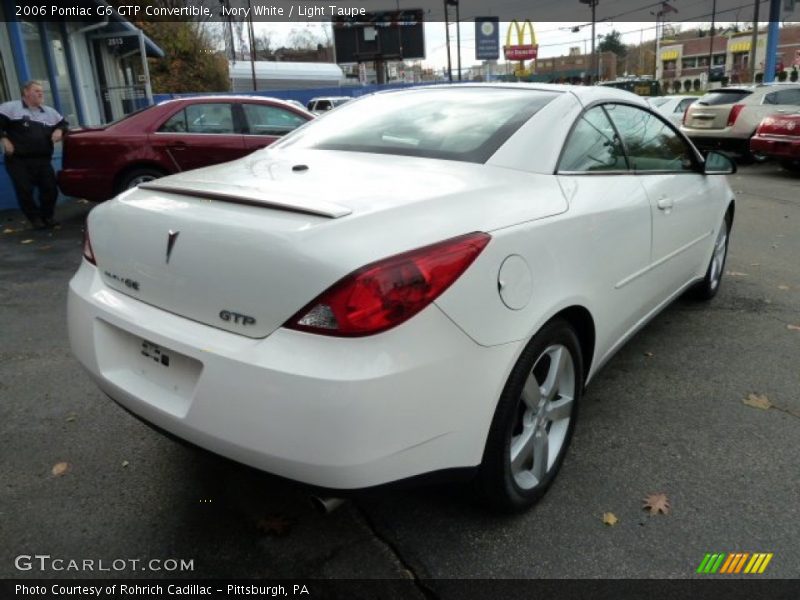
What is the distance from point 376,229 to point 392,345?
34 centimetres

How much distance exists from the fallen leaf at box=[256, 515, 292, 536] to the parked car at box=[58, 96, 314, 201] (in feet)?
19.5

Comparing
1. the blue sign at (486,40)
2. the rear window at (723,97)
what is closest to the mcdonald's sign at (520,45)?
the blue sign at (486,40)

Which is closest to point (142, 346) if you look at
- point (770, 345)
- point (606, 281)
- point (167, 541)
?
point (167, 541)

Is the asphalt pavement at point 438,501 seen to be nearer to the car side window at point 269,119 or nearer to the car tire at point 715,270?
the car tire at point 715,270

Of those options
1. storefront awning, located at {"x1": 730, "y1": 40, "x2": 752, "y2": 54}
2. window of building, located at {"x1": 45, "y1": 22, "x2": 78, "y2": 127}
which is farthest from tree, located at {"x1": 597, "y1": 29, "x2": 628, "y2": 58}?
window of building, located at {"x1": 45, "y1": 22, "x2": 78, "y2": 127}

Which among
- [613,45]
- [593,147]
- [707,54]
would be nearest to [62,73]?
[593,147]

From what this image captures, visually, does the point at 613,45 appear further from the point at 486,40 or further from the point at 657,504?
the point at 657,504

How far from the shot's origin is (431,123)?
2.91 meters

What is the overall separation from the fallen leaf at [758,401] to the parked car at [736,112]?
10.3m

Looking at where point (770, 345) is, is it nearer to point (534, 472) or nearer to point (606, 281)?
point (606, 281)

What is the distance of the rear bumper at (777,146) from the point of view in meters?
10.9

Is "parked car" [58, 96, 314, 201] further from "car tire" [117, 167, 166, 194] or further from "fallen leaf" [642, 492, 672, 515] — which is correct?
"fallen leaf" [642, 492, 672, 515]

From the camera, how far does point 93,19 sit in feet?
44.0

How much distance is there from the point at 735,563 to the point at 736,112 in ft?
42.4
